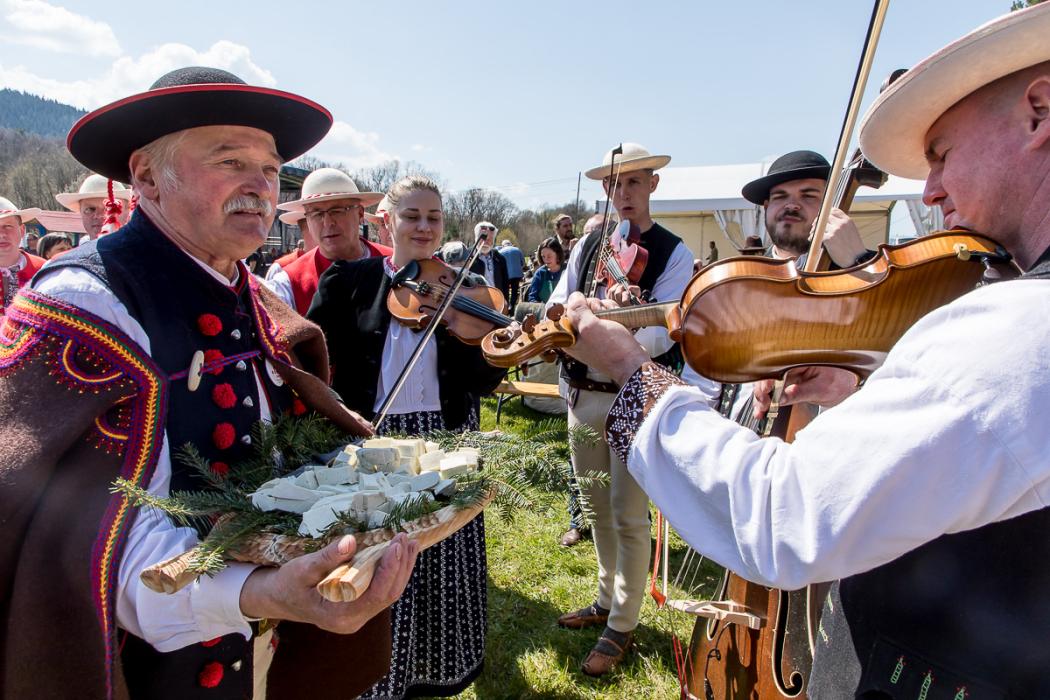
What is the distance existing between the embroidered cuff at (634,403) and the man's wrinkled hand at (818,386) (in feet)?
2.52

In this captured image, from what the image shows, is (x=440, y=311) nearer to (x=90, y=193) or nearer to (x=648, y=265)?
(x=648, y=265)

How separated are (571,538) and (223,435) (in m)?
3.26

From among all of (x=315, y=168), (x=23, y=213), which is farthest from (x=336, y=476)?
(x=315, y=168)

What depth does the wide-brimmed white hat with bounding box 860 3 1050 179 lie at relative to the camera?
97 cm

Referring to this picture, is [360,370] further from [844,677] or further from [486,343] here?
[844,677]

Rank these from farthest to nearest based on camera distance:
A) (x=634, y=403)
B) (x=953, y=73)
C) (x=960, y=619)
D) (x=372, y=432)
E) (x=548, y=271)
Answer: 1. (x=548, y=271)
2. (x=372, y=432)
3. (x=634, y=403)
4. (x=953, y=73)
5. (x=960, y=619)

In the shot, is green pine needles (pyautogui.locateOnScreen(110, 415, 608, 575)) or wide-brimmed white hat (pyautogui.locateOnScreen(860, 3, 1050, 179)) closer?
wide-brimmed white hat (pyautogui.locateOnScreen(860, 3, 1050, 179))

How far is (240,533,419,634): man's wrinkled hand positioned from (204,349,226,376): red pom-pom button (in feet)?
1.87

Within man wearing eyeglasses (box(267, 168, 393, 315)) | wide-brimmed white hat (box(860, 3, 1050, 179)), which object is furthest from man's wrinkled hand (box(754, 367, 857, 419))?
man wearing eyeglasses (box(267, 168, 393, 315))

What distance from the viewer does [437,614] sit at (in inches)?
107

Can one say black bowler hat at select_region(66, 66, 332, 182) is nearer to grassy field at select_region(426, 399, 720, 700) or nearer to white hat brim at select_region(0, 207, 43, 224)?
grassy field at select_region(426, 399, 720, 700)

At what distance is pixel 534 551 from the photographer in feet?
14.1

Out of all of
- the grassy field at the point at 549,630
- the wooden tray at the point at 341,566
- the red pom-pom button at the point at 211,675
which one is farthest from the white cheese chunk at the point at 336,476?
the grassy field at the point at 549,630

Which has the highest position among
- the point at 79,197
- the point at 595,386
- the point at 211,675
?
the point at 79,197
